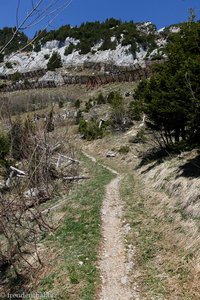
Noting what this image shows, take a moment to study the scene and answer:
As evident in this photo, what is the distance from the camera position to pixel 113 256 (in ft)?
31.9

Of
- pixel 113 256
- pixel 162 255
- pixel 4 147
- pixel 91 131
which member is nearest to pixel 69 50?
pixel 91 131

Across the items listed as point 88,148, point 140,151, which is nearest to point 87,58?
point 88,148

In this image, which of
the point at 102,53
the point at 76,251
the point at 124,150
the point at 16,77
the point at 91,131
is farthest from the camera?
the point at 102,53

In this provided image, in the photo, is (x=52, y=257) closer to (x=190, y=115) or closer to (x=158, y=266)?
(x=158, y=266)

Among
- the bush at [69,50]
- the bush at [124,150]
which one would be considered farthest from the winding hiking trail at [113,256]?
the bush at [69,50]

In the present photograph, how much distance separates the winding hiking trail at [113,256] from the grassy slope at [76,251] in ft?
0.70

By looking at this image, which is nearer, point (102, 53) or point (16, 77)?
point (16, 77)

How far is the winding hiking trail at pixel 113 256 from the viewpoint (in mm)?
7988

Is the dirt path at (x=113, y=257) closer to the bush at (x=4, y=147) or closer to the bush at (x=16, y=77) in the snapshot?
the bush at (x=4, y=147)

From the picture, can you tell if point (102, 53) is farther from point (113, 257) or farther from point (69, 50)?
point (113, 257)

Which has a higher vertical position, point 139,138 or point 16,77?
point 16,77

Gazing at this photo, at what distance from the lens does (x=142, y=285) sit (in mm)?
8094

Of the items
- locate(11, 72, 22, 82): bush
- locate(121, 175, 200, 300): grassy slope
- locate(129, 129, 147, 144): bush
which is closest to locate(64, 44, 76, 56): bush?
locate(11, 72, 22, 82): bush

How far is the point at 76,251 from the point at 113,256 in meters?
1.09
